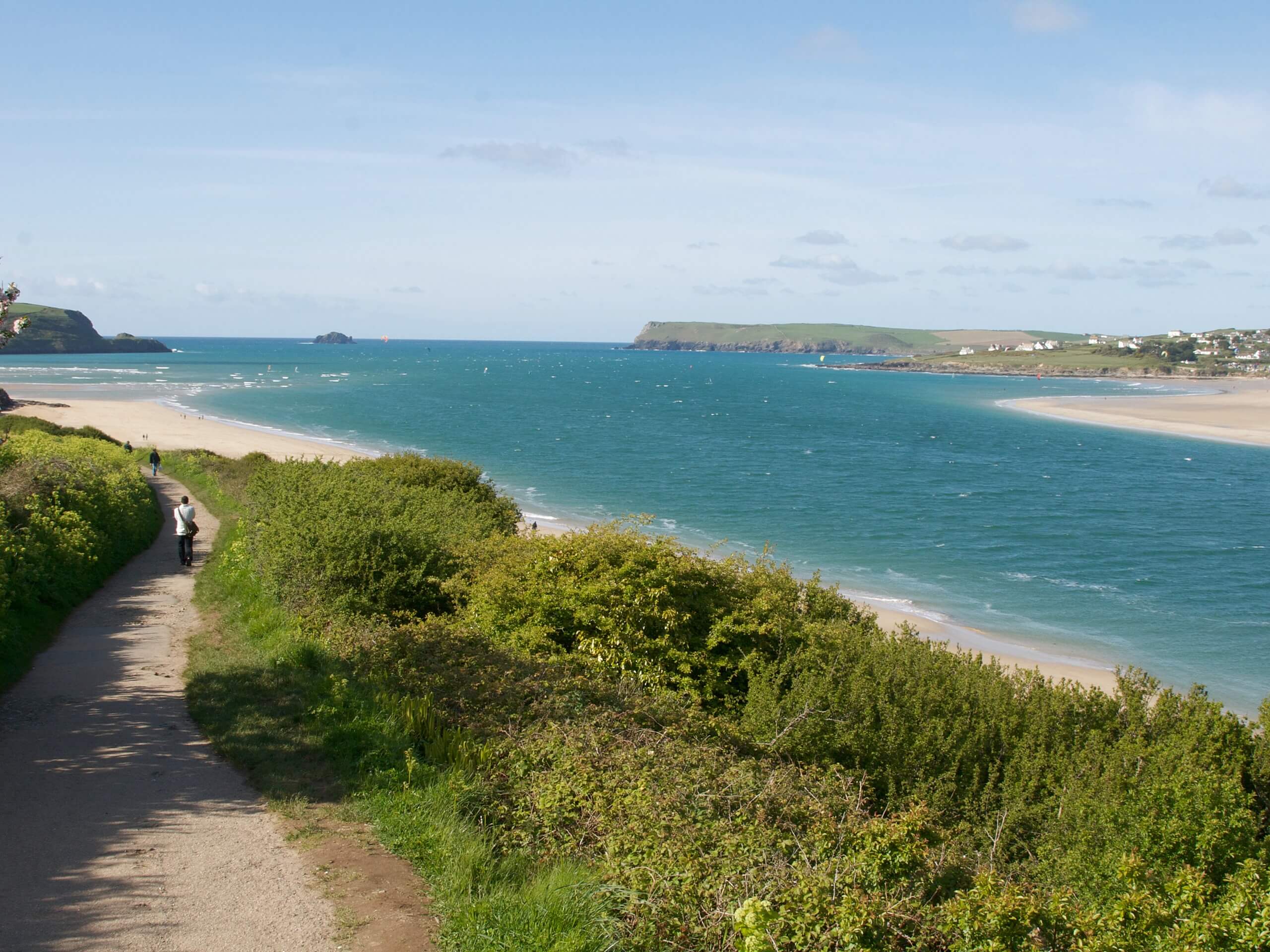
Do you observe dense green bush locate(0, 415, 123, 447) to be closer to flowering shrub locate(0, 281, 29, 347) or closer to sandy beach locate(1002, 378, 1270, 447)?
flowering shrub locate(0, 281, 29, 347)

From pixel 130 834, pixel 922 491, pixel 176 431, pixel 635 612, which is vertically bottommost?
pixel 922 491

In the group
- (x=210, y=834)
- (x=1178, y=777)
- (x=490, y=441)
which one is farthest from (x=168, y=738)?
(x=490, y=441)

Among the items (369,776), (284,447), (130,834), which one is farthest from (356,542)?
(284,447)

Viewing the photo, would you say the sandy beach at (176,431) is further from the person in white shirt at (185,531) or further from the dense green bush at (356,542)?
the person in white shirt at (185,531)

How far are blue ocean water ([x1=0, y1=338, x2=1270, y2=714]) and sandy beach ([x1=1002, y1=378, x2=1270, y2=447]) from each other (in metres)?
4.75

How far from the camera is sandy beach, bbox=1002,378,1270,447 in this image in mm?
81125

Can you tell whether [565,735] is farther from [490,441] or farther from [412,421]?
[412,421]

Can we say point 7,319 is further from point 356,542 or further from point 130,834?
point 130,834

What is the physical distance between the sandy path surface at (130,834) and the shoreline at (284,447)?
21.8 feet

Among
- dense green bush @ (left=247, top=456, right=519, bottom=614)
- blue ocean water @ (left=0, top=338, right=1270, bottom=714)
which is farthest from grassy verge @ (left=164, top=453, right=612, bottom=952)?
blue ocean water @ (left=0, top=338, right=1270, bottom=714)

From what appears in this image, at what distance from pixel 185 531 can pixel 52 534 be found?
135 inches

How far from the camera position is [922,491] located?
4897 cm

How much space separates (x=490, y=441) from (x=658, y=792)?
6092cm

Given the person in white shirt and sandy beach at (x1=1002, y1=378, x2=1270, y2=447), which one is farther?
sandy beach at (x1=1002, y1=378, x2=1270, y2=447)
